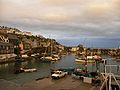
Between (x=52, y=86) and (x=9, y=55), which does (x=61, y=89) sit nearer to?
(x=52, y=86)

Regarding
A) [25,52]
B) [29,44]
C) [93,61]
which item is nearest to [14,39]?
[25,52]

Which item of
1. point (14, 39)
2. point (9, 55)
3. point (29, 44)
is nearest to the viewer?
point (9, 55)

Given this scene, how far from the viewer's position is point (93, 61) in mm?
73438

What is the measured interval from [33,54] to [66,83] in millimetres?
61668

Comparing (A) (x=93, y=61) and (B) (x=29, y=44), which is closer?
(A) (x=93, y=61)

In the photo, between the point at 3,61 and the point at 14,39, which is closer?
the point at 3,61

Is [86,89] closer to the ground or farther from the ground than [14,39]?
closer to the ground

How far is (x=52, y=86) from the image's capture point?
81.9ft

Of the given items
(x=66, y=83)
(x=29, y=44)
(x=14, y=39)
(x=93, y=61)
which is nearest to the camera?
(x=66, y=83)

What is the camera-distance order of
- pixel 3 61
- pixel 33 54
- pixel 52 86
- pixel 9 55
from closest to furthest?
pixel 52 86 < pixel 3 61 < pixel 9 55 < pixel 33 54

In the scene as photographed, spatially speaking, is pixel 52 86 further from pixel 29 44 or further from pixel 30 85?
pixel 29 44

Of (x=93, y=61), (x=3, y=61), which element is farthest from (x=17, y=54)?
(x=93, y=61)

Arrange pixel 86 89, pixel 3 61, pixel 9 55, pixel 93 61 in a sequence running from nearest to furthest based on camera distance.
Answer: pixel 86 89 → pixel 3 61 → pixel 9 55 → pixel 93 61

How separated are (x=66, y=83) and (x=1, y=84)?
791cm
